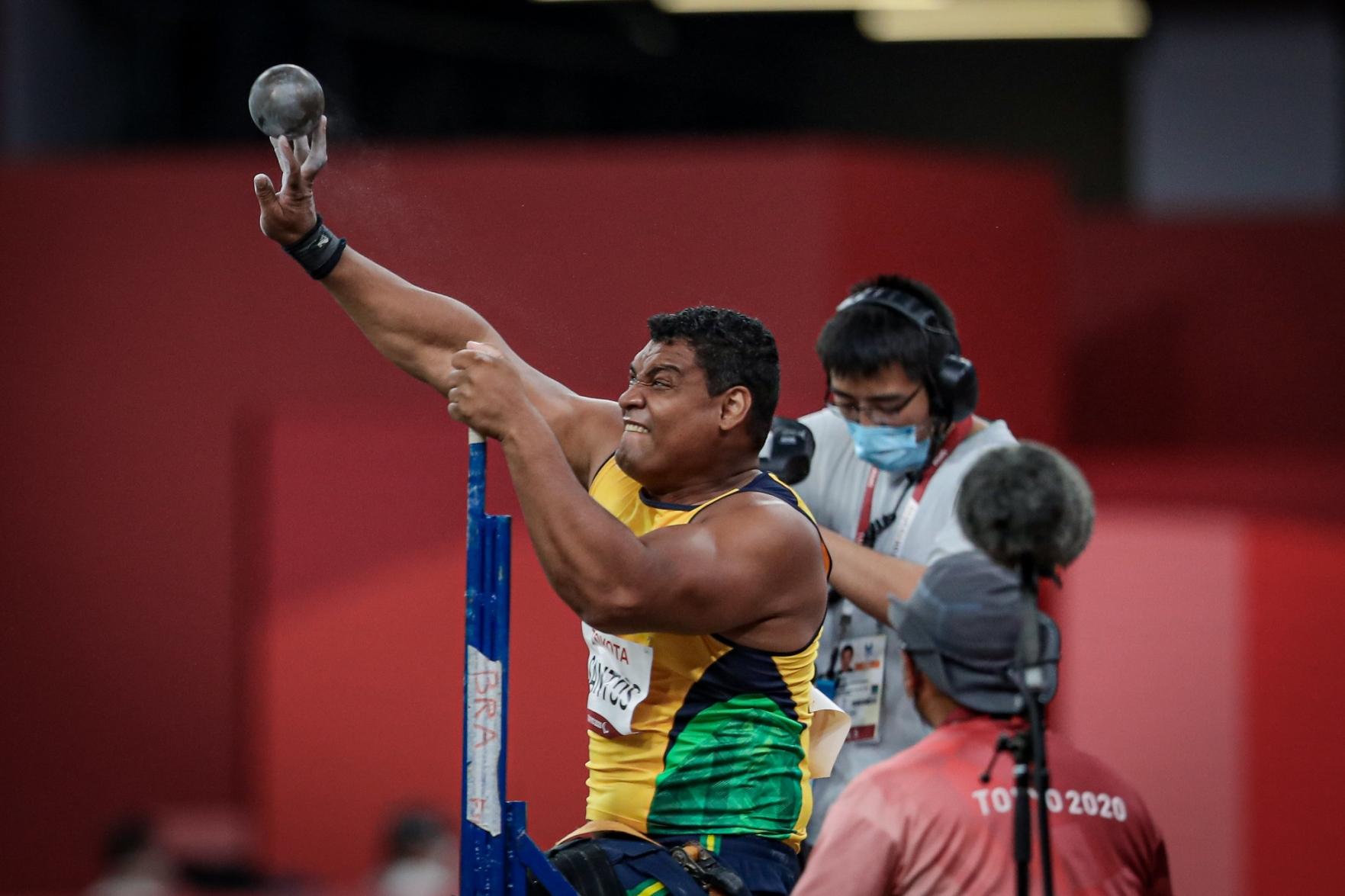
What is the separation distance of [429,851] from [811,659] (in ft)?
12.9

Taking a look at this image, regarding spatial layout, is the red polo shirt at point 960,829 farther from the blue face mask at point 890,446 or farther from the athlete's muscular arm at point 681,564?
the blue face mask at point 890,446

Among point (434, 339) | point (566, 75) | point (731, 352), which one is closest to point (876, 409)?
point (731, 352)

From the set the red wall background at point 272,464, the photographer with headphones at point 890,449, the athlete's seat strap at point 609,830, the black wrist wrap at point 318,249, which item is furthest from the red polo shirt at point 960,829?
the red wall background at point 272,464

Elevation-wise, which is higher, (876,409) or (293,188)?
(293,188)

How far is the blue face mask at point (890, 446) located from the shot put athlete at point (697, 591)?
0.57m

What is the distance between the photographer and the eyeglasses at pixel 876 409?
2914 mm

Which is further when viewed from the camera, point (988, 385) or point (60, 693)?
point (60, 693)

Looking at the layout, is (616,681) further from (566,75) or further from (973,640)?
(566,75)

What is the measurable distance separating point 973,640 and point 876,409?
0.98 meters

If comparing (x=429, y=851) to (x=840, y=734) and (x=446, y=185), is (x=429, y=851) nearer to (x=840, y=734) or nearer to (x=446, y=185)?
(x=446, y=185)

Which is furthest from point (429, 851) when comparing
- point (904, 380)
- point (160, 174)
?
point (904, 380)

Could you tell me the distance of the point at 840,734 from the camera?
100 inches

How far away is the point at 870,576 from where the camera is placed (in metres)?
2.77

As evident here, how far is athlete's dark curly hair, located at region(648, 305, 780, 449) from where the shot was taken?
2.32 m
